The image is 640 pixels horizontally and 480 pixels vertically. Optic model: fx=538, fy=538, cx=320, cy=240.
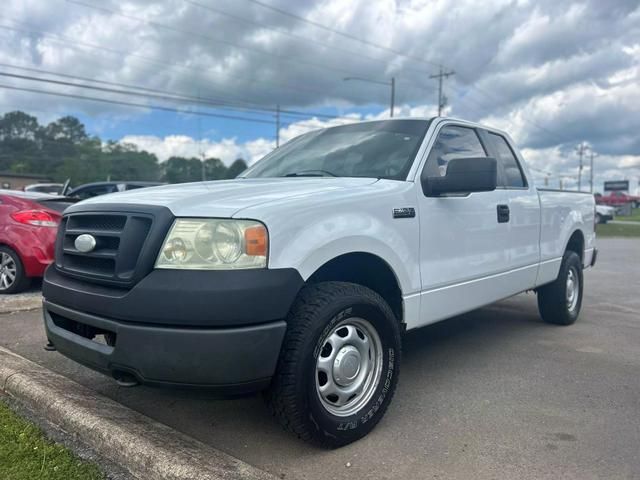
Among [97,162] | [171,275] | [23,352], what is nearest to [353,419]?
[171,275]

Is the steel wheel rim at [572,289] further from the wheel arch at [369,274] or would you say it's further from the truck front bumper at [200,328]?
the truck front bumper at [200,328]

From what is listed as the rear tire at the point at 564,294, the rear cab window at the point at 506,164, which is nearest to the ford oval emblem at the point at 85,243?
the rear cab window at the point at 506,164

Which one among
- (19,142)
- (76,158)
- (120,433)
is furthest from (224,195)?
(19,142)

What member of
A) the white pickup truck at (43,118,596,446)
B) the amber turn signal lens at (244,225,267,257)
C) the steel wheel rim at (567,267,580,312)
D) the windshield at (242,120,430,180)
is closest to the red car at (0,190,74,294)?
the windshield at (242,120,430,180)

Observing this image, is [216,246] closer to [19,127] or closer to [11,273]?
[11,273]

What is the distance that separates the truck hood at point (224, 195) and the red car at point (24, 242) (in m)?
4.15

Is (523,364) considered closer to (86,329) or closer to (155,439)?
(155,439)

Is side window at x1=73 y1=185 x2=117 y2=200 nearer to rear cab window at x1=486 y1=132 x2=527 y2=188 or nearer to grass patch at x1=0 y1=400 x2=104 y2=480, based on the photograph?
rear cab window at x1=486 y1=132 x2=527 y2=188

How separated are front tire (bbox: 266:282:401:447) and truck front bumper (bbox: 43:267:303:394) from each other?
4.7 inches

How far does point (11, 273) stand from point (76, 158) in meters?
80.4

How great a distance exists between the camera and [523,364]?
4270mm

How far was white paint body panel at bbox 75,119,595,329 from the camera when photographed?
256 cm

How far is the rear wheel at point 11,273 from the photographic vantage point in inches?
261

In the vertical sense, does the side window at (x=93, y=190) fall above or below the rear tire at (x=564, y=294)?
above
